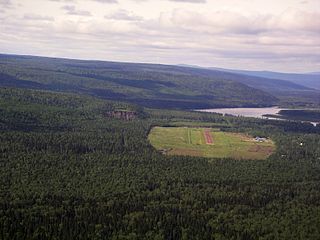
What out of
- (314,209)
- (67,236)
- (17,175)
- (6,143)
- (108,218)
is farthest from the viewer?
(6,143)

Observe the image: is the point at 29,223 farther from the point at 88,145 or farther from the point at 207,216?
the point at 88,145

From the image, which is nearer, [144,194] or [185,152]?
[144,194]

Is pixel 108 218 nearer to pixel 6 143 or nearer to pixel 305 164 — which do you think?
pixel 6 143

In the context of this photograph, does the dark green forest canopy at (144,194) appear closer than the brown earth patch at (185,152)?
Yes

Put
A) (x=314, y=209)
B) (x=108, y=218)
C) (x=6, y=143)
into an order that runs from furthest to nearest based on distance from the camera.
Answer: (x=6, y=143)
(x=314, y=209)
(x=108, y=218)

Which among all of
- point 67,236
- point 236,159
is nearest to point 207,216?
point 67,236

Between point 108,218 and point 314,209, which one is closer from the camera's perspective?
point 108,218
